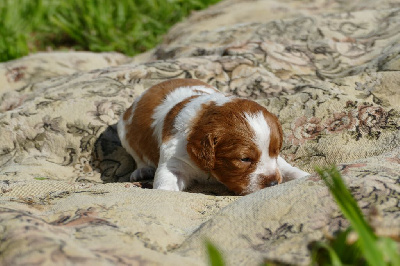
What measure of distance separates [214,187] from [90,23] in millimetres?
5929

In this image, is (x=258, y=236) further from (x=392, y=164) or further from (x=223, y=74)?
(x=223, y=74)

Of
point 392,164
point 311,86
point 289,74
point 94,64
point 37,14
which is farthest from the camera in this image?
point 37,14

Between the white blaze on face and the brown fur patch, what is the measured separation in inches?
37.0

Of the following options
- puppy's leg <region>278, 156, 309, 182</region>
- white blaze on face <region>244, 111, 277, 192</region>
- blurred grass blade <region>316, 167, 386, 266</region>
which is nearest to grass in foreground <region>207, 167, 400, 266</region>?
blurred grass blade <region>316, 167, 386, 266</region>

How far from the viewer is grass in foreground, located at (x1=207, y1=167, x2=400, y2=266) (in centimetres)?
181

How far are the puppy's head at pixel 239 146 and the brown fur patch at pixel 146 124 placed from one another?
653 millimetres

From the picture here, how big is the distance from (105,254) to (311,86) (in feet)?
10.5

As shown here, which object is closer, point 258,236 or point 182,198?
point 258,236

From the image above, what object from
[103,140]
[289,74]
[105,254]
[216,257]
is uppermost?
[216,257]

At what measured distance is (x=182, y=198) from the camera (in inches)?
131

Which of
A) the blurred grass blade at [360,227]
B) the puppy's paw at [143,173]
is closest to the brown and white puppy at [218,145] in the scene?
the puppy's paw at [143,173]

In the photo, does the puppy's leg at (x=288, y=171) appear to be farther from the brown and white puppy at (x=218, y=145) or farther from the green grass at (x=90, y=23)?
the green grass at (x=90, y=23)

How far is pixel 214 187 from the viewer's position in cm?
427

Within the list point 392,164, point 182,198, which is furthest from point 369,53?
point 182,198
